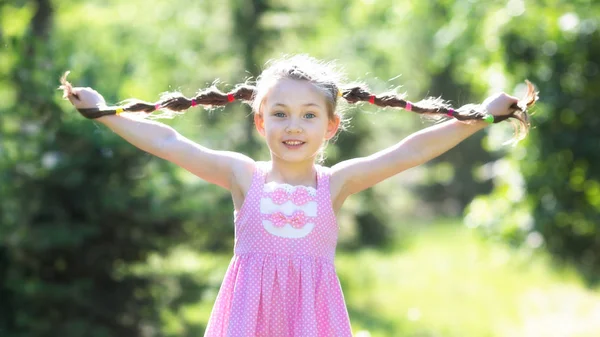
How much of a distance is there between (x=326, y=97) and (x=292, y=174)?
28 centimetres

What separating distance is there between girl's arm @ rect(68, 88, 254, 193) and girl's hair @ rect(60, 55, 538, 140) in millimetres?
34

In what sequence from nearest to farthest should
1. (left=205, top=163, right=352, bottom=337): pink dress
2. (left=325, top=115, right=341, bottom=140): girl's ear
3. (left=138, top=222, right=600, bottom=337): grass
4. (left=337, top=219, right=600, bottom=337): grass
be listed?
1. (left=205, top=163, right=352, bottom=337): pink dress
2. (left=325, top=115, right=341, bottom=140): girl's ear
3. (left=138, top=222, right=600, bottom=337): grass
4. (left=337, top=219, right=600, bottom=337): grass

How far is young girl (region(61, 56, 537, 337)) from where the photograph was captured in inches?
119

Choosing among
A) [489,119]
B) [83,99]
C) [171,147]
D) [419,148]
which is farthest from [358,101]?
[83,99]

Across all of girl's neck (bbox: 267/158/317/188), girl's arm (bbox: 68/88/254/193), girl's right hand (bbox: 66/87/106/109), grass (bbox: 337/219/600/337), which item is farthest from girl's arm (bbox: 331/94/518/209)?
grass (bbox: 337/219/600/337)

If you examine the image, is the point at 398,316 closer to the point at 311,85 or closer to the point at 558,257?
the point at 558,257

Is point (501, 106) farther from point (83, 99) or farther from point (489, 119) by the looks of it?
point (83, 99)

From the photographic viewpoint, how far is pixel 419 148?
3125 millimetres

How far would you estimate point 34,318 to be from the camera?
221 inches

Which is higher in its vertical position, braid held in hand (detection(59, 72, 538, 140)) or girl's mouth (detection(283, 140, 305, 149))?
braid held in hand (detection(59, 72, 538, 140))

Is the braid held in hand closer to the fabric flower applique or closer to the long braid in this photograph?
the long braid

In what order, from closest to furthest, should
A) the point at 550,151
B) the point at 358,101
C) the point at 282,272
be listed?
the point at 282,272, the point at 358,101, the point at 550,151

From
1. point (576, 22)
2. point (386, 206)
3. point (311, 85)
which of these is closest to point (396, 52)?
point (386, 206)

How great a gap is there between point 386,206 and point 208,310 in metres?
6.21
